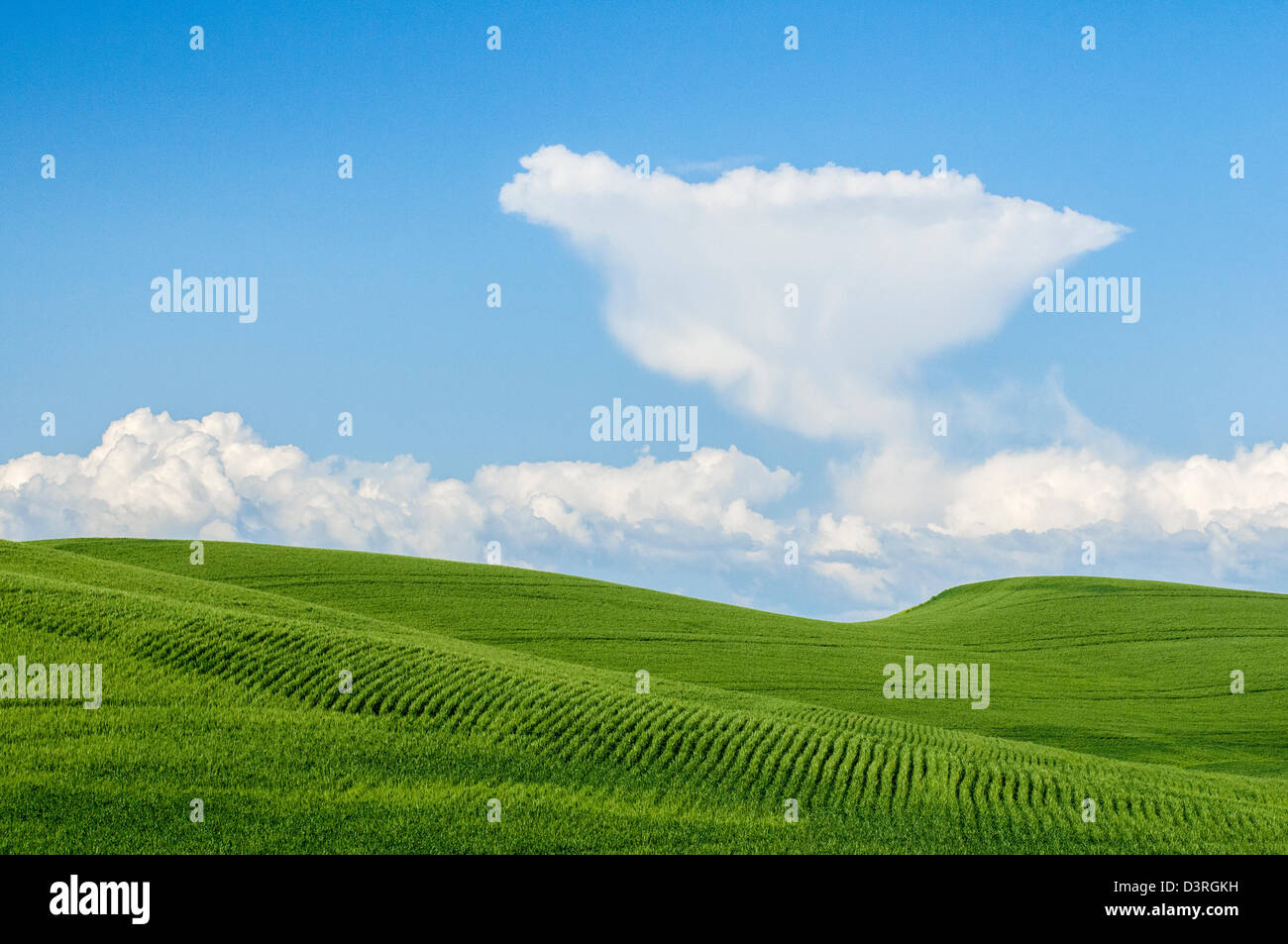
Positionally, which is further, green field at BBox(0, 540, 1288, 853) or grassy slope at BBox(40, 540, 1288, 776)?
grassy slope at BBox(40, 540, 1288, 776)

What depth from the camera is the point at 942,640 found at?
59.7 metres

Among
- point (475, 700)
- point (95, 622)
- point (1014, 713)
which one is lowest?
point (1014, 713)

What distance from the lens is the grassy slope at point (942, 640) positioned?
1550 inches

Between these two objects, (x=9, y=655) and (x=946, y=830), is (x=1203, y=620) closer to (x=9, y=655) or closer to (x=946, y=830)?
(x=946, y=830)

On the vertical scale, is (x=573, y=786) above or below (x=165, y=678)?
below

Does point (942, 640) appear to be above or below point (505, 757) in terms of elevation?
above

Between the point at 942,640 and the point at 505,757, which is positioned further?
the point at 942,640

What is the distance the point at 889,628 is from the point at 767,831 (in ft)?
160

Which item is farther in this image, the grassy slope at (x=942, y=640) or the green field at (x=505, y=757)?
the grassy slope at (x=942, y=640)

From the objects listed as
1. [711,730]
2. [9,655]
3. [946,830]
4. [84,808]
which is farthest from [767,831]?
[9,655]

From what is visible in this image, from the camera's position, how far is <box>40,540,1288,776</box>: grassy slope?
39375mm

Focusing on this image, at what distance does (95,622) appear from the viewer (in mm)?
26578

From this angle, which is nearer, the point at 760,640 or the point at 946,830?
the point at 946,830
